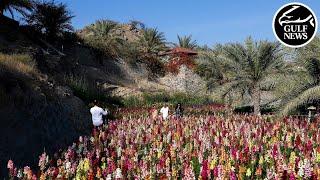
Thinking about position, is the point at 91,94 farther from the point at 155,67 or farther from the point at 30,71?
the point at 155,67

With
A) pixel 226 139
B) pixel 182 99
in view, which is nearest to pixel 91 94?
pixel 182 99

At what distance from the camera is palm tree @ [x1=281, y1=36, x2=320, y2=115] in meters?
16.8

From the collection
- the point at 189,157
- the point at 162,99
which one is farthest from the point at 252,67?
the point at 189,157

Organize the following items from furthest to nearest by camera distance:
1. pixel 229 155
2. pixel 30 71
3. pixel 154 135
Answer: pixel 30 71 < pixel 154 135 < pixel 229 155

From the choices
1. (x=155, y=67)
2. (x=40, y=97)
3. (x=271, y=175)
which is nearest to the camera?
(x=271, y=175)

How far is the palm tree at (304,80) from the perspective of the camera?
16828 mm

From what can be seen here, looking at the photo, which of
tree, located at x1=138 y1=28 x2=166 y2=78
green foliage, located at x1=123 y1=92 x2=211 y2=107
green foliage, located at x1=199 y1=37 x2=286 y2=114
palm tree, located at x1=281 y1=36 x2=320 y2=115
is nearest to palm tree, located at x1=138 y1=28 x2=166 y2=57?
tree, located at x1=138 y1=28 x2=166 y2=78

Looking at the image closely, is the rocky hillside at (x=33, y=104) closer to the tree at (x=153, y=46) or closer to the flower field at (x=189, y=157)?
the flower field at (x=189, y=157)

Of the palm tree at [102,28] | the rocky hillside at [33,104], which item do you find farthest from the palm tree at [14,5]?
the palm tree at [102,28]

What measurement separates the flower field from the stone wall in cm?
2787

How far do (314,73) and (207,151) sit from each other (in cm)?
691

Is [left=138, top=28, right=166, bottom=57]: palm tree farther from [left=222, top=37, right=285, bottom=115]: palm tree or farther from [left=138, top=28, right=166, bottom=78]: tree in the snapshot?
[left=222, top=37, right=285, bottom=115]: palm tree

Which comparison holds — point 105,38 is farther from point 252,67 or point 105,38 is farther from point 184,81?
point 252,67

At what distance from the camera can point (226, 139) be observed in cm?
1233
